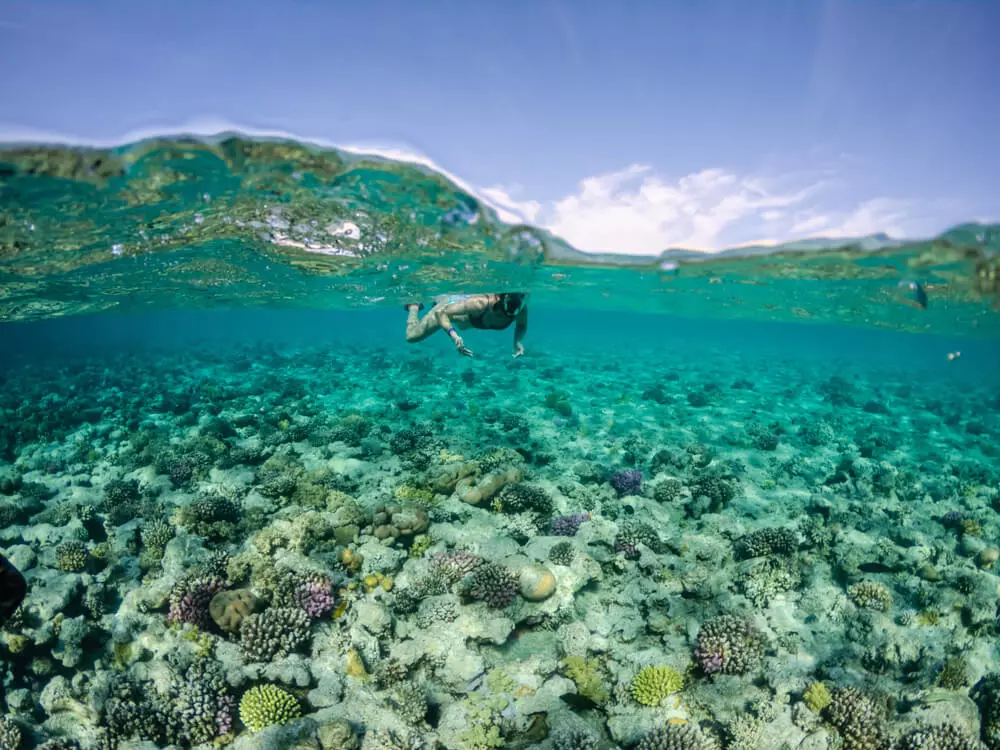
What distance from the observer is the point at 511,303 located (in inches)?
424

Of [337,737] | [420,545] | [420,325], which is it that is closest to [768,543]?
[420,545]

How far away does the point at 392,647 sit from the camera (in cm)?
691

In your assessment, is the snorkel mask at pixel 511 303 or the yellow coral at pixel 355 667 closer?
the yellow coral at pixel 355 667

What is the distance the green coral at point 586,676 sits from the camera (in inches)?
250

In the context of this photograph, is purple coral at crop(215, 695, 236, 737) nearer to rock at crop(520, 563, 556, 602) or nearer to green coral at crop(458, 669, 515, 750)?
green coral at crop(458, 669, 515, 750)

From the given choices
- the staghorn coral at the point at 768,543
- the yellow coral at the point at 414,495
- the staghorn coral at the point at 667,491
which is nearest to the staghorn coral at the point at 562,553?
the yellow coral at the point at 414,495

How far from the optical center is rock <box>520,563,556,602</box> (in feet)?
24.6

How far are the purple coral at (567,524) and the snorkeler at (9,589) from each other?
293 inches

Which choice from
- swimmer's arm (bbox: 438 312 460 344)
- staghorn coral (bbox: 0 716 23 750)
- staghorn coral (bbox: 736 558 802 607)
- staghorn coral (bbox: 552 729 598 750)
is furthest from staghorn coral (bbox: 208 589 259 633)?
staghorn coral (bbox: 736 558 802 607)

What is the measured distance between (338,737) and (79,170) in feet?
43.3

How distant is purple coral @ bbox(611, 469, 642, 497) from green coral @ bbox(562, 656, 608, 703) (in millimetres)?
4638

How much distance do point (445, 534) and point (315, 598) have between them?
2.53 metres

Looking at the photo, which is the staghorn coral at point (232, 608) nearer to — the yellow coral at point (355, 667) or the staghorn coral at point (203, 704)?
the staghorn coral at point (203, 704)

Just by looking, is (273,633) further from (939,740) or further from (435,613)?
(939,740)
